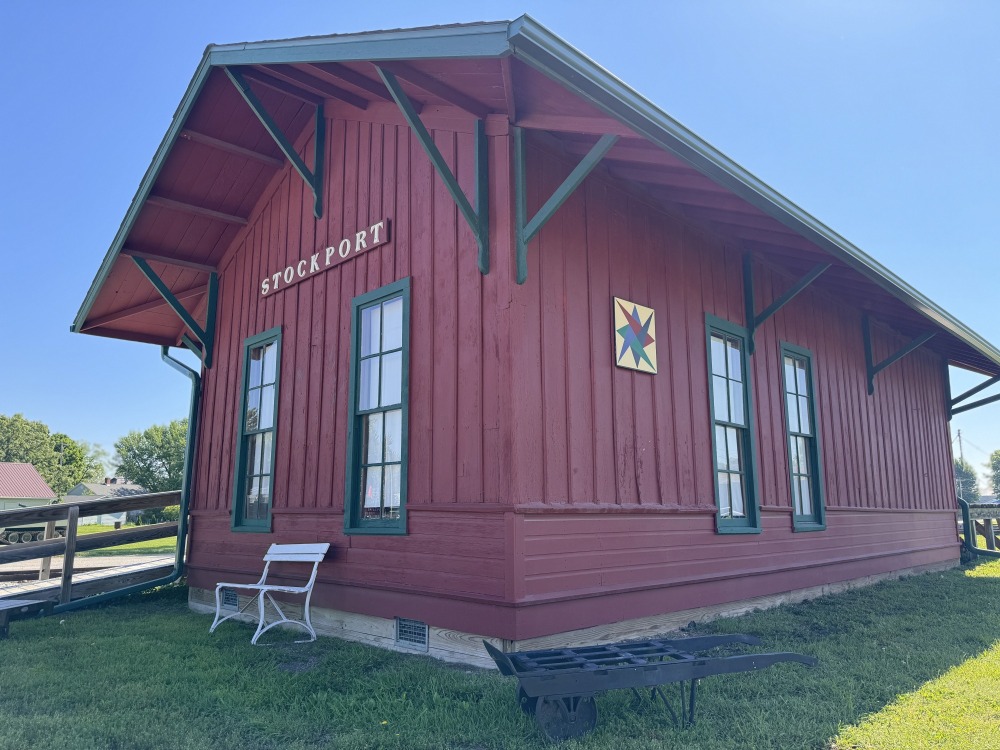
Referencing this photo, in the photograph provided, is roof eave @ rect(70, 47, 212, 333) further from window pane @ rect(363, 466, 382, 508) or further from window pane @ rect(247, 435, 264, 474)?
window pane @ rect(363, 466, 382, 508)

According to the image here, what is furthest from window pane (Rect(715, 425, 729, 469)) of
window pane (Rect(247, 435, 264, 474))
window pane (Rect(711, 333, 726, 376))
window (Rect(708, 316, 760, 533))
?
window pane (Rect(247, 435, 264, 474))

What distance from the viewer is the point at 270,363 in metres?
8.05

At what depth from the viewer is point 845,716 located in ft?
13.0

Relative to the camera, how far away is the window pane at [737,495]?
24.3 ft

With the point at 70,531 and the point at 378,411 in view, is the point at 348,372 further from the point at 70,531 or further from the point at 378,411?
the point at 70,531

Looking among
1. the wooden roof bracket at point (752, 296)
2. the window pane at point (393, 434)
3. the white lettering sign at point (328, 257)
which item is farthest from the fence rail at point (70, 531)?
the wooden roof bracket at point (752, 296)

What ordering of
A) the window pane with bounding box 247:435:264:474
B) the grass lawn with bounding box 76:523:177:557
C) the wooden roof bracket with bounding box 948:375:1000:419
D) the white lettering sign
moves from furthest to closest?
1. the grass lawn with bounding box 76:523:177:557
2. the wooden roof bracket with bounding box 948:375:1000:419
3. the window pane with bounding box 247:435:264:474
4. the white lettering sign

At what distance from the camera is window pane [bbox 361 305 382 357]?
6492mm

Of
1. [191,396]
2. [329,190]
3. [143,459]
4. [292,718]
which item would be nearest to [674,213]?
[329,190]

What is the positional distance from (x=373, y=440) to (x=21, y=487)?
6054 centimetres

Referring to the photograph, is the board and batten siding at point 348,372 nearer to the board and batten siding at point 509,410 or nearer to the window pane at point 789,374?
the board and batten siding at point 509,410

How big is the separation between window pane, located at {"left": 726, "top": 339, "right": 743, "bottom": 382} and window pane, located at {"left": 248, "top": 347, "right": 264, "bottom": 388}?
5.35 m

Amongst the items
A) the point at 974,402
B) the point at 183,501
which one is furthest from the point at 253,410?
the point at 974,402

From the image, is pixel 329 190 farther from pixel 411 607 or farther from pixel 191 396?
pixel 411 607
